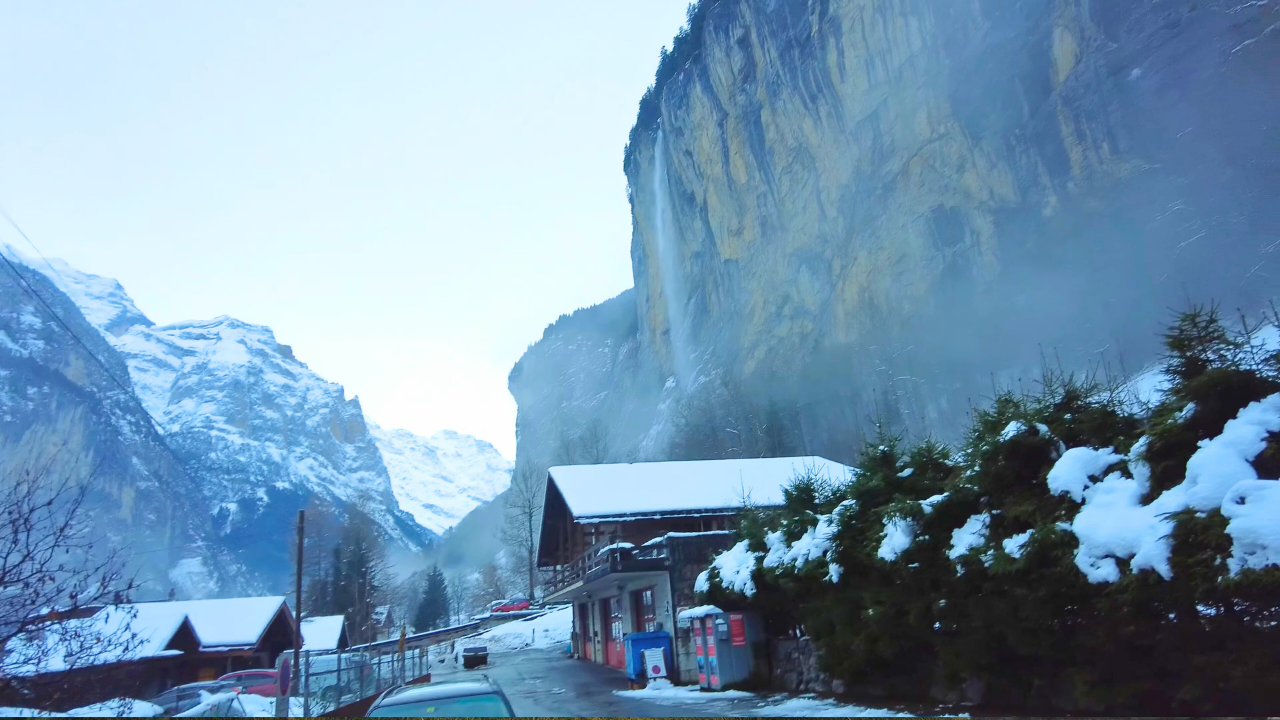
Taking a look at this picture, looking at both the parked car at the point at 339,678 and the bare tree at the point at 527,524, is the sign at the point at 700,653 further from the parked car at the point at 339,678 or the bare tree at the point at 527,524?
the bare tree at the point at 527,524

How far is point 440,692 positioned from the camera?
21.1 feet

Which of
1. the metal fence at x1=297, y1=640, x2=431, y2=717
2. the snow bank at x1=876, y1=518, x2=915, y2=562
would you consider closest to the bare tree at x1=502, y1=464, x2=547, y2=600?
the metal fence at x1=297, y1=640, x2=431, y2=717

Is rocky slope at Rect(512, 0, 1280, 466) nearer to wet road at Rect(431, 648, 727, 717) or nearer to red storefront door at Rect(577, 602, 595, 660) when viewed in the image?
red storefront door at Rect(577, 602, 595, 660)

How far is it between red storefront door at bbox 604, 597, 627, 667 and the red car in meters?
11.7

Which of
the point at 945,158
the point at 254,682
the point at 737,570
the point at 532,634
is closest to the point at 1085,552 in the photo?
the point at 737,570

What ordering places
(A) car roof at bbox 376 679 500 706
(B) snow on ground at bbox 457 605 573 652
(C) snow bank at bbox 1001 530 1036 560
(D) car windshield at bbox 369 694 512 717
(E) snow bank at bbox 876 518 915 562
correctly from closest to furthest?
(D) car windshield at bbox 369 694 512 717, (A) car roof at bbox 376 679 500 706, (C) snow bank at bbox 1001 530 1036 560, (E) snow bank at bbox 876 518 915 562, (B) snow on ground at bbox 457 605 573 652

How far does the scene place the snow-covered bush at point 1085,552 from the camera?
6.33 m

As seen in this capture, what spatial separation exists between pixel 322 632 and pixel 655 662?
1490 inches

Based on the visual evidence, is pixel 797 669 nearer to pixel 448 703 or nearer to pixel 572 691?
pixel 572 691

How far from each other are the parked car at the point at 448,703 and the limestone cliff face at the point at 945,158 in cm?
3185

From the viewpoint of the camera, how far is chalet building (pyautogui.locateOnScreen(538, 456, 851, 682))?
71.9ft

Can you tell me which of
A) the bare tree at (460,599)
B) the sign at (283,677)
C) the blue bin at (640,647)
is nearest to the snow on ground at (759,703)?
the blue bin at (640,647)

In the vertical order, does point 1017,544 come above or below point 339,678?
above

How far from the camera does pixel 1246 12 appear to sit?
40.6 m
